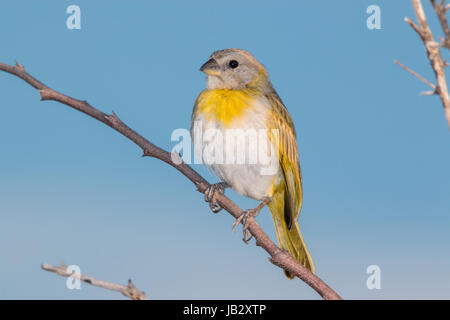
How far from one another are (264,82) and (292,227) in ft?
5.32

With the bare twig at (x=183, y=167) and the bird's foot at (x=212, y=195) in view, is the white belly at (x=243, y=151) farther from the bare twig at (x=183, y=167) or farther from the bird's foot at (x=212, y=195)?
the bare twig at (x=183, y=167)

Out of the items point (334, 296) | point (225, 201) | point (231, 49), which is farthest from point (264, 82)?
point (334, 296)

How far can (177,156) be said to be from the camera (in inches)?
156

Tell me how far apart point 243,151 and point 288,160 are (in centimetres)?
51

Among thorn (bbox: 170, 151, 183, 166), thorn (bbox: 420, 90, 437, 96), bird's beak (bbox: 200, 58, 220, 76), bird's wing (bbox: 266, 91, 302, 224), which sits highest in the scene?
bird's beak (bbox: 200, 58, 220, 76)

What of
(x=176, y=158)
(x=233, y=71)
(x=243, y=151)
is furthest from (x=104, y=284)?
(x=233, y=71)

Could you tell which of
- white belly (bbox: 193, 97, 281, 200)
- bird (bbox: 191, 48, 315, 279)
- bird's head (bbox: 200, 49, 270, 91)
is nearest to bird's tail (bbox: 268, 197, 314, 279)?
bird (bbox: 191, 48, 315, 279)

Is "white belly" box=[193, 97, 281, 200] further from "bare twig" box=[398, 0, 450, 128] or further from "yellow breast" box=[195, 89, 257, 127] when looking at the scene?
"bare twig" box=[398, 0, 450, 128]

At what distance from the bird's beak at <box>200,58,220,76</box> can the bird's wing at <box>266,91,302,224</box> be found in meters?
0.61

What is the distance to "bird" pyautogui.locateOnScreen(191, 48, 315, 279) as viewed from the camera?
534cm

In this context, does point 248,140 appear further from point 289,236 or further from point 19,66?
point 19,66

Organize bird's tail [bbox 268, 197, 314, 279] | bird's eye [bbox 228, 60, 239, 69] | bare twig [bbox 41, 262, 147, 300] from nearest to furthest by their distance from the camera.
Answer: bare twig [bbox 41, 262, 147, 300] < bird's tail [bbox 268, 197, 314, 279] < bird's eye [bbox 228, 60, 239, 69]

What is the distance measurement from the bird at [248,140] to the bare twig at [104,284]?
2568mm
